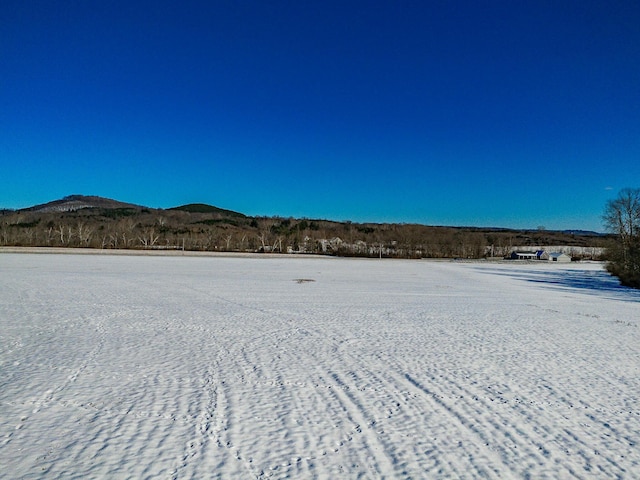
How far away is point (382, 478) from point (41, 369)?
627cm

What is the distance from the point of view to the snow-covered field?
4.44 metres

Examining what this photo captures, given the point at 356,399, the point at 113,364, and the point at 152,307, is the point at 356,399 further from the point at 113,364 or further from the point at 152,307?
the point at 152,307

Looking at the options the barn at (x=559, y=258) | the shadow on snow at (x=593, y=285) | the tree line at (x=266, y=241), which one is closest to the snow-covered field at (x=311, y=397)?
the shadow on snow at (x=593, y=285)

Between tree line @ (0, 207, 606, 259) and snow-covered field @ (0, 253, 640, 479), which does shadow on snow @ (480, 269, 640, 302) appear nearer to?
snow-covered field @ (0, 253, 640, 479)

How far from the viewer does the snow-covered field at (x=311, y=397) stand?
4441 millimetres

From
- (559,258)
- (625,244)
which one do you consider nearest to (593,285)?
A: (625,244)

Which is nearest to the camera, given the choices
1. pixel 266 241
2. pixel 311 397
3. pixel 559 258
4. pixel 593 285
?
pixel 311 397

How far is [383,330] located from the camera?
11.4m

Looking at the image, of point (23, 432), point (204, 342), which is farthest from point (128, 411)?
point (204, 342)

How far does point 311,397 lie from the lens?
6.24 metres

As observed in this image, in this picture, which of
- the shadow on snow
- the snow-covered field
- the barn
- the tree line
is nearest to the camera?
the snow-covered field

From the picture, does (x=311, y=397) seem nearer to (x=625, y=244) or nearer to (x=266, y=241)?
(x=625, y=244)

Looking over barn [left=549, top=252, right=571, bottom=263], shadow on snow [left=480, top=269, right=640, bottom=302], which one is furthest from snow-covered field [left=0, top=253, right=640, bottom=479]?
barn [left=549, top=252, right=571, bottom=263]

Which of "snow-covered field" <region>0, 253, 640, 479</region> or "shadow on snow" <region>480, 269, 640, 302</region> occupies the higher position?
"snow-covered field" <region>0, 253, 640, 479</region>
